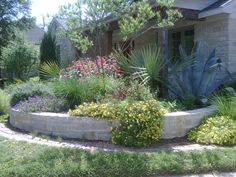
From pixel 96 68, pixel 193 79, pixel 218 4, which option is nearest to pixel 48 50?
pixel 96 68

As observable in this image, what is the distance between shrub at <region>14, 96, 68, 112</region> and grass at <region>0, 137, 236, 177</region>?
2.05m

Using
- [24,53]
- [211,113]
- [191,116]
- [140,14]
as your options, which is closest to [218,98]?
[211,113]

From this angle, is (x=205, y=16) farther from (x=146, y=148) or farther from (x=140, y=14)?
(x=146, y=148)

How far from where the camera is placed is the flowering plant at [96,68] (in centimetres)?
998

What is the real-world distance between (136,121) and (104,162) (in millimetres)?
1562

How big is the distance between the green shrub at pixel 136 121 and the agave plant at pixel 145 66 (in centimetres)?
171

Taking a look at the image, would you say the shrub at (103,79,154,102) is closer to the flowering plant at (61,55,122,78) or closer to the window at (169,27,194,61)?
the flowering plant at (61,55,122,78)

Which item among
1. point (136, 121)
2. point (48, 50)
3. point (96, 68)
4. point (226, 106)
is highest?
point (48, 50)

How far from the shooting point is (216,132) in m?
7.21

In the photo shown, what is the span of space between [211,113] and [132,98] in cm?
182

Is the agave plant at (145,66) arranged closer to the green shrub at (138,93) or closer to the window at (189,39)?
the green shrub at (138,93)

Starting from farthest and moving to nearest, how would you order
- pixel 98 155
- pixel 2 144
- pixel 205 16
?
pixel 205 16
pixel 2 144
pixel 98 155

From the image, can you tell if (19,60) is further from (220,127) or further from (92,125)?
(220,127)

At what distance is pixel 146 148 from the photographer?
6797mm
